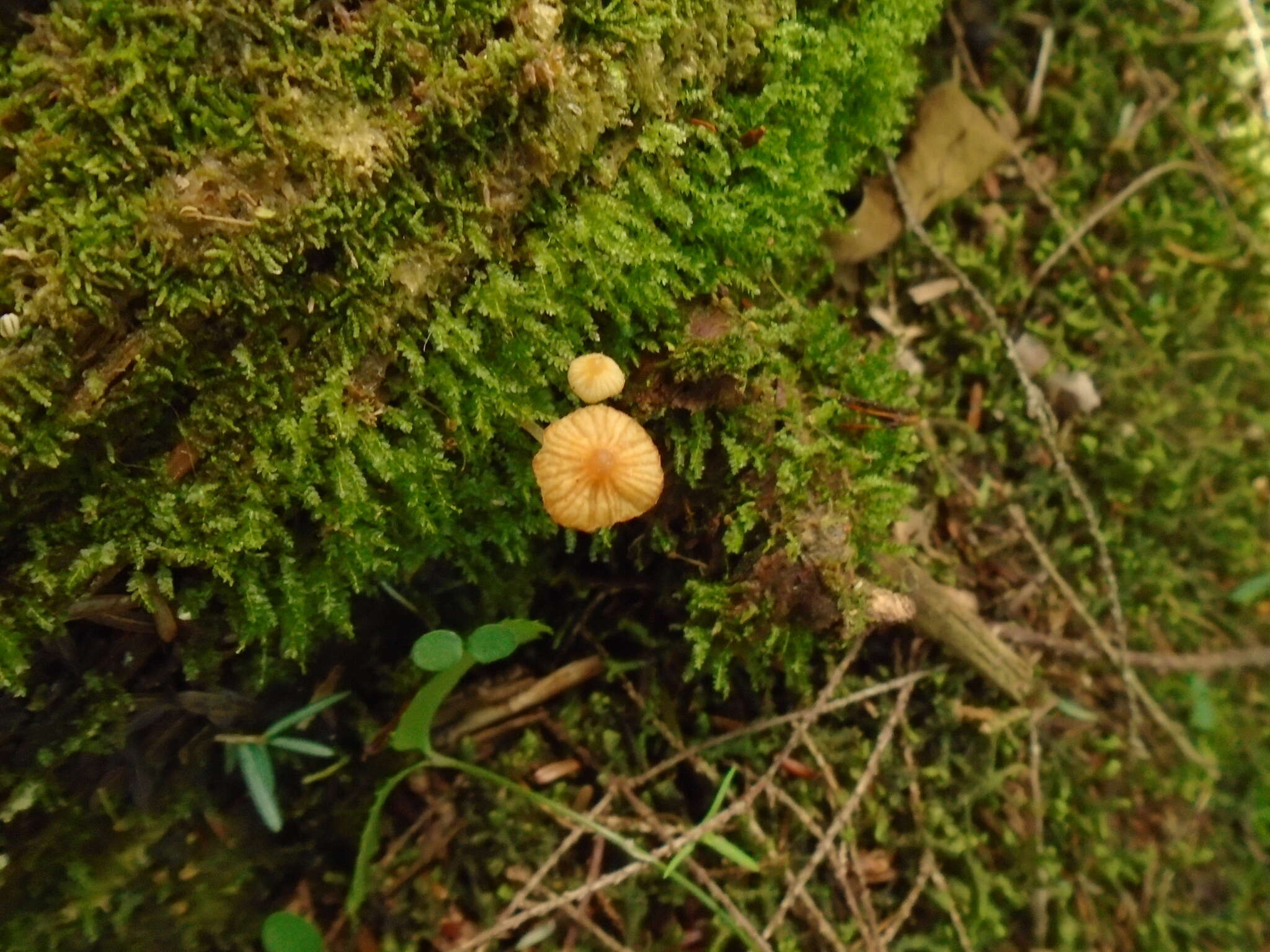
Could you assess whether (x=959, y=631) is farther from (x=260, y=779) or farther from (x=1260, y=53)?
(x=1260, y=53)

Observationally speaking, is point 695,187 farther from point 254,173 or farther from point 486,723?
point 486,723

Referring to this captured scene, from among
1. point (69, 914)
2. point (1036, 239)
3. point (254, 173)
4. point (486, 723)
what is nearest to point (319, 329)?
point (254, 173)

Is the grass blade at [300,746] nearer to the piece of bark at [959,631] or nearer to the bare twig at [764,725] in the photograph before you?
the bare twig at [764,725]

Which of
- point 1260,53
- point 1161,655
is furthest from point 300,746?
point 1260,53

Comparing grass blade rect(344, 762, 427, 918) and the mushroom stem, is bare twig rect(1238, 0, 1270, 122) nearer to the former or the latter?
the mushroom stem

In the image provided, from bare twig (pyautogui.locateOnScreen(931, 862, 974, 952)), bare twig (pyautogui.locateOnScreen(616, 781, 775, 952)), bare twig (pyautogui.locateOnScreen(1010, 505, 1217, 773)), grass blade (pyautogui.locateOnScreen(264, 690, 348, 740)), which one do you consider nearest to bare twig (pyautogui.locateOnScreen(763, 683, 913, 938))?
bare twig (pyautogui.locateOnScreen(616, 781, 775, 952))

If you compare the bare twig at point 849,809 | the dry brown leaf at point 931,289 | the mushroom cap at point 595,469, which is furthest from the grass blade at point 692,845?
the dry brown leaf at point 931,289
